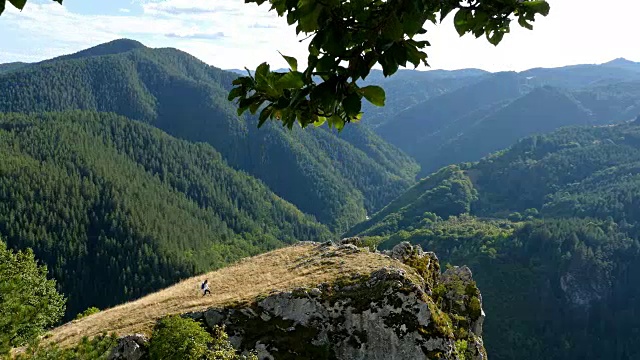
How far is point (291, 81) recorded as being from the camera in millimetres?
2357

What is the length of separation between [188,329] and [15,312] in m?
8.15

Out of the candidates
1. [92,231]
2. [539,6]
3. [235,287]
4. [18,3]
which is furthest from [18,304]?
[92,231]

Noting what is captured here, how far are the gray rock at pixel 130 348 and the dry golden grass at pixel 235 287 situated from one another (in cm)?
116

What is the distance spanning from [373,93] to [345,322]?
22816 mm

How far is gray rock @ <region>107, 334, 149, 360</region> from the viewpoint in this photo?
2006cm

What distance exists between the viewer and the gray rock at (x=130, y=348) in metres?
20.1

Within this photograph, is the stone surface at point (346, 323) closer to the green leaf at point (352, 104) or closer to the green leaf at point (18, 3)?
the green leaf at point (352, 104)

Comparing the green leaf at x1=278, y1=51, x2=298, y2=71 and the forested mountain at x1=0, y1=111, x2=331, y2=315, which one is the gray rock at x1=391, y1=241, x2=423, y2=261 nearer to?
the green leaf at x1=278, y1=51, x2=298, y2=71

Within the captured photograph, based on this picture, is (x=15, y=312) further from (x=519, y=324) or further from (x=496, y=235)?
(x=496, y=235)

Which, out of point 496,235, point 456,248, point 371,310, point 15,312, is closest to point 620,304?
point 496,235

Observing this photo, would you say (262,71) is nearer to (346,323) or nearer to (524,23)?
(524,23)

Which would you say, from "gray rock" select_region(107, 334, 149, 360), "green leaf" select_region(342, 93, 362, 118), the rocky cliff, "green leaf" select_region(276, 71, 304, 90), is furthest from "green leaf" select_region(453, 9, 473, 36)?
the rocky cliff

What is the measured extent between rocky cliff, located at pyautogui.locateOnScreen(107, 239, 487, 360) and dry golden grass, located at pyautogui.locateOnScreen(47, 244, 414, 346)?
1.01 m

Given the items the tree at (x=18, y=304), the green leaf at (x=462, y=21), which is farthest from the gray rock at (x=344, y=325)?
the green leaf at (x=462, y=21)
